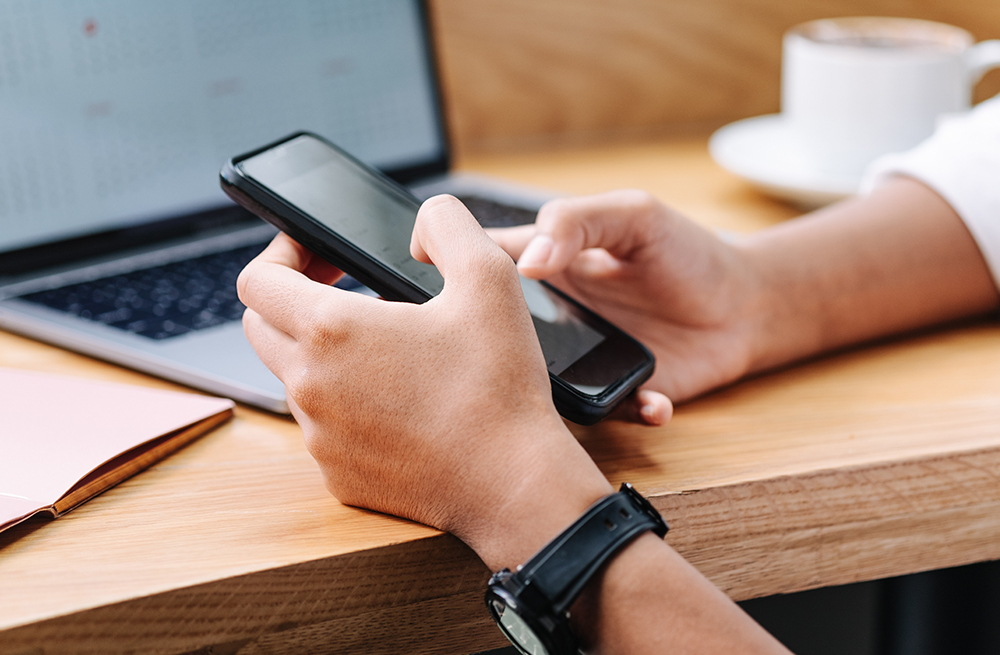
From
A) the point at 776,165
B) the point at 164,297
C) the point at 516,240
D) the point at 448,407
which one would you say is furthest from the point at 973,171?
the point at 164,297

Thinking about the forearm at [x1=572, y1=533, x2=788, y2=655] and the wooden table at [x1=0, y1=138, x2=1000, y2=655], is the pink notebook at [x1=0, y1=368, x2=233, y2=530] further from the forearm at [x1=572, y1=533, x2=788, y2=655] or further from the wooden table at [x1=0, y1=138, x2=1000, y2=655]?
the forearm at [x1=572, y1=533, x2=788, y2=655]

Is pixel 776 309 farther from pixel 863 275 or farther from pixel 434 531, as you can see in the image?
pixel 434 531

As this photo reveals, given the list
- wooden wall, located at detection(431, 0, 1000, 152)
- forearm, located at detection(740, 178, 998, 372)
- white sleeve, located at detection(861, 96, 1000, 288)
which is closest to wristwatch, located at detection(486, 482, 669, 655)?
forearm, located at detection(740, 178, 998, 372)

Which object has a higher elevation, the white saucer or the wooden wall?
the wooden wall

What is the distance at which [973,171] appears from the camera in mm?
562

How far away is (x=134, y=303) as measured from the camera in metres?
0.53

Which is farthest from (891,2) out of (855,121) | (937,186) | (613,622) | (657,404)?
(613,622)

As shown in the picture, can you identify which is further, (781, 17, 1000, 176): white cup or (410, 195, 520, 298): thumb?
(781, 17, 1000, 176): white cup

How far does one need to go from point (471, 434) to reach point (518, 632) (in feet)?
0.28

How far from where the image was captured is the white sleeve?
55 cm

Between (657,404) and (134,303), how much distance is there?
34cm

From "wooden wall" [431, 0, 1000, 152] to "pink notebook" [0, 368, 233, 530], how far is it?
24.2 inches

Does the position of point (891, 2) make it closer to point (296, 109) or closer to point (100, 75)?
point (296, 109)

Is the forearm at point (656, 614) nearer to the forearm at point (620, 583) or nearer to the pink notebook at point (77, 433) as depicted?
the forearm at point (620, 583)
